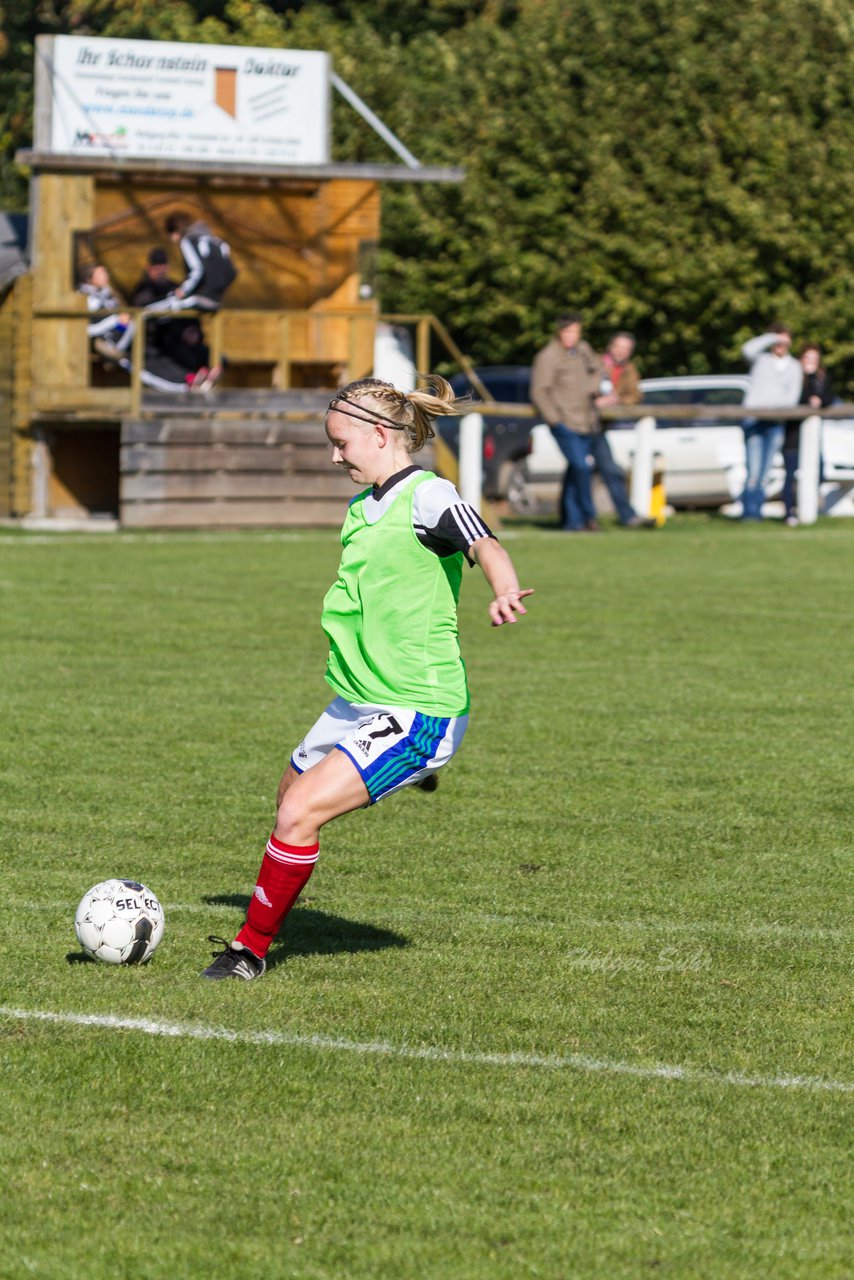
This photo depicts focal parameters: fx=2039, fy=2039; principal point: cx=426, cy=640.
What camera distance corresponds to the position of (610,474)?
22.3 metres

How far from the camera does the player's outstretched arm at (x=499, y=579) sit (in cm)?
536

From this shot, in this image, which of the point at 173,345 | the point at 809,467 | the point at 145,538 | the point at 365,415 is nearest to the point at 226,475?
the point at 145,538

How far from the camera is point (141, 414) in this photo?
21844mm

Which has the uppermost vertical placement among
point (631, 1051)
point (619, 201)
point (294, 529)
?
point (619, 201)

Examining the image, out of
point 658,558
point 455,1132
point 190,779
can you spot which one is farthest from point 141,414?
point 455,1132

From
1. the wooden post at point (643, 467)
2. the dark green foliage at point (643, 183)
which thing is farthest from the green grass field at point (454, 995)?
the dark green foliage at point (643, 183)

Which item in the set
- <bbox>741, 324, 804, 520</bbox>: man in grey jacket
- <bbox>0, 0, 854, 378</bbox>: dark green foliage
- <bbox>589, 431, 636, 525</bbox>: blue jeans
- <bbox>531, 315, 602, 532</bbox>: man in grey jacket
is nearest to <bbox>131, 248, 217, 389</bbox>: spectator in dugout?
<bbox>531, 315, 602, 532</bbox>: man in grey jacket

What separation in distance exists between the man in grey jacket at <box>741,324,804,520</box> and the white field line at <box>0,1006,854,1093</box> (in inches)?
749

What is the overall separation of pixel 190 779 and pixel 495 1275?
16.7 ft

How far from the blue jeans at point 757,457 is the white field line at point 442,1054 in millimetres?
19076

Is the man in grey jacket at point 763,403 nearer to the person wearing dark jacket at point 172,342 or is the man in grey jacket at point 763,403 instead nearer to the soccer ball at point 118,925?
the person wearing dark jacket at point 172,342

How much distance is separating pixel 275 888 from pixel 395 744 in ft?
1.69

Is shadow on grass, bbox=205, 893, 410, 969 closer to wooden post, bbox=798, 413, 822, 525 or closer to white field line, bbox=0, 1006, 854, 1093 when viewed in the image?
white field line, bbox=0, 1006, 854, 1093

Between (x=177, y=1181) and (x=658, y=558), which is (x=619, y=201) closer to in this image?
(x=658, y=558)
